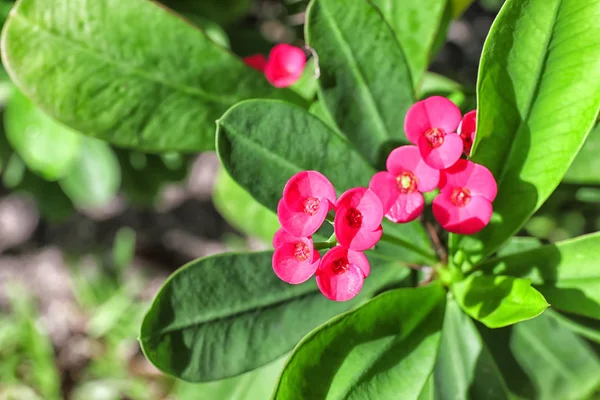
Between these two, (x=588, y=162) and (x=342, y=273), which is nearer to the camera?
(x=342, y=273)

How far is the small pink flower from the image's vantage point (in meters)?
0.80

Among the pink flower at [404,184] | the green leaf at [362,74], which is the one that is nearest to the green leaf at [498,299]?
the pink flower at [404,184]

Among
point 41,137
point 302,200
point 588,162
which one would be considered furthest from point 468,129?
point 41,137

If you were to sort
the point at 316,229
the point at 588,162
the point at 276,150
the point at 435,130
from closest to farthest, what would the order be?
the point at 316,229 < the point at 435,130 < the point at 276,150 < the point at 588,162

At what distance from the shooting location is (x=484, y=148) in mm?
933

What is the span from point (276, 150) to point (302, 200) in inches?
6.9

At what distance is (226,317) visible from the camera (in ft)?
3.45

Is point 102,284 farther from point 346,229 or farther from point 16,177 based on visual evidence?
point 346,229

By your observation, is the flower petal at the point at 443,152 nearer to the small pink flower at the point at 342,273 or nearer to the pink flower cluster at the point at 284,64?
the small pink flower at the point at 342,273

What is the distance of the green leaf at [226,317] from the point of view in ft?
3.27

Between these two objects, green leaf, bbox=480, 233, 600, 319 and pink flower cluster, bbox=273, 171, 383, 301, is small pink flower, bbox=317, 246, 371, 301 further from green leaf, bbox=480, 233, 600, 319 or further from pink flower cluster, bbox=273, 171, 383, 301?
green leaf, bbox=480, 233, 600, 319

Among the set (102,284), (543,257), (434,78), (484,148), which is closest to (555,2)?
(484,148)

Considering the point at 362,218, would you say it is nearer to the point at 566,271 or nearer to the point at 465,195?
the point at 465,195

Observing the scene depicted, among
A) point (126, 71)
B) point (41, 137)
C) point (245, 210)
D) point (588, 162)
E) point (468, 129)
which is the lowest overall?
point (245, 210)
